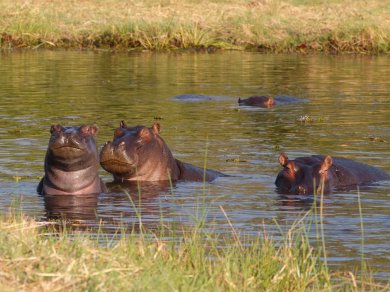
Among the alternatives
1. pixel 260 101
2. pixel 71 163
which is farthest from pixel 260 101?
pixel 71 163

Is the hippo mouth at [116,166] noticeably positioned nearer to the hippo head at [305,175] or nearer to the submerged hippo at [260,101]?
the hippo head at [305,175]

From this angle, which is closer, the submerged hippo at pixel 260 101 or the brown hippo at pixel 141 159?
the brown hippo at pixel 141 159

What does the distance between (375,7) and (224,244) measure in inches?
931

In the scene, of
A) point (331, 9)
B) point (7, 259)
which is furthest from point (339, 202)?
point (331, 9)

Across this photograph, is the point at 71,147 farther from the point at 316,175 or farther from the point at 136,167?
the point at 316,175

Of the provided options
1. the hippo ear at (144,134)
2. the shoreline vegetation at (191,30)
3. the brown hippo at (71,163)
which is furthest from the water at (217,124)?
the shoreline vegetation at (191,30)

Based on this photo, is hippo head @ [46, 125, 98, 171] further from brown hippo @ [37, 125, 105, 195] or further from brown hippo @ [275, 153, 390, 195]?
brown hippo @ [275, 153, 390, 195]

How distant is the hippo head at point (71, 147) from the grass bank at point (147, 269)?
7.42ft

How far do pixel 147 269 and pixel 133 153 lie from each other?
4434 mm

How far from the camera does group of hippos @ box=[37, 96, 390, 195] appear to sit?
845 cm

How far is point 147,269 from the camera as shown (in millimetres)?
5004

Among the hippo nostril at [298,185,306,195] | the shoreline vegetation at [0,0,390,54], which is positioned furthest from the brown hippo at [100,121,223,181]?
the shoreline vegetation at [0,0,390,54]

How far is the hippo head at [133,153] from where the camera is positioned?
9266 millimetres

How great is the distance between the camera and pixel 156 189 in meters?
9.51
